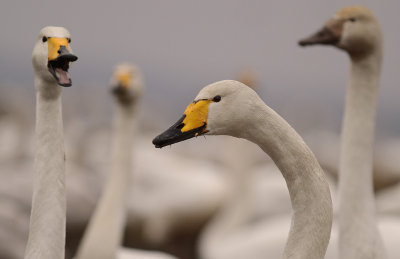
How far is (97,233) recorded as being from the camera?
17.8ft

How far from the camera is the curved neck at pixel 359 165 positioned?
168 inches

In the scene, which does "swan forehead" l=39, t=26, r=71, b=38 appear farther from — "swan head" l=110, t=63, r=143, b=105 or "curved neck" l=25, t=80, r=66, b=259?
"swan head" l=110, t=63, r=143, b=105

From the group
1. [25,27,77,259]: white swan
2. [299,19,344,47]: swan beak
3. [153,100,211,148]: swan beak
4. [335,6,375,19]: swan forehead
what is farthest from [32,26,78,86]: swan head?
[335,6,375,19]: swan forehead

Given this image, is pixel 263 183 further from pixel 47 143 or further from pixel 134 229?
pixel 47 143

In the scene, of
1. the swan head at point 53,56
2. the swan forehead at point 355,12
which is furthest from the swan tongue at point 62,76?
the swan forehead at point 355,12

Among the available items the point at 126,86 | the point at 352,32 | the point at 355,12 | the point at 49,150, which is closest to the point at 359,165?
the point at 352,32

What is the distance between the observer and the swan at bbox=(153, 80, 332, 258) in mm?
3078

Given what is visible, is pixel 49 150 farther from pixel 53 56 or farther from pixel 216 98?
pixel 216 98

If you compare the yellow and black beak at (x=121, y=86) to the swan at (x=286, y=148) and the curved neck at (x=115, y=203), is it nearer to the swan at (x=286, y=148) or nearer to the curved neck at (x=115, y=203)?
the curved neck at (x=115, y=203)

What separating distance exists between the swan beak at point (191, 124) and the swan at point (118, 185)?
237cm

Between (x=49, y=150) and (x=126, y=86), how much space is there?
273 cm

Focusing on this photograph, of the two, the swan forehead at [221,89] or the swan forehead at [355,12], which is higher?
the swan forehead at [355,12]

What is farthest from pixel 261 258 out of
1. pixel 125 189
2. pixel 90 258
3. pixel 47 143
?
pixel 47 143

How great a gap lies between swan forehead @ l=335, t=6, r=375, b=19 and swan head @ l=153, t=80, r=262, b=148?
189 centimetres
